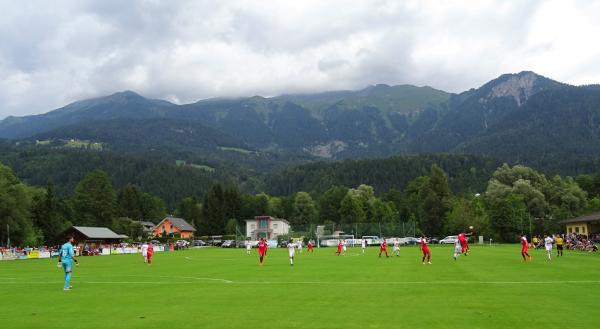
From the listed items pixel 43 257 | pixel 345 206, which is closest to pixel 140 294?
pixel 43 257

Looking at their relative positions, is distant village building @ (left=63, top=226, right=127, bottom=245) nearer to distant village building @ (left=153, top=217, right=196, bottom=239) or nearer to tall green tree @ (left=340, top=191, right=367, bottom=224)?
distant village building @ (left=153, top=217, right=196, bottom=239)

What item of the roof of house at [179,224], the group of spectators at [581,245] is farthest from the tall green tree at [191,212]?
the group of spectators at [581,245]

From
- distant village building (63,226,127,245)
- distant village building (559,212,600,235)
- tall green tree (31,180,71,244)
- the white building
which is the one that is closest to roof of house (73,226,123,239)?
distant village building (63,226,127,245)

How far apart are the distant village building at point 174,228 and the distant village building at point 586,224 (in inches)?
3669

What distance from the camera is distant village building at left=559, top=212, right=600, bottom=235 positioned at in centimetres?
7867

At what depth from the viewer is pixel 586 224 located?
82312 millimetres

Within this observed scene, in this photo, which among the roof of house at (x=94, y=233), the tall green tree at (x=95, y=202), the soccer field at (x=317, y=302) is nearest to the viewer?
the soccer field at (x=317, y=302)

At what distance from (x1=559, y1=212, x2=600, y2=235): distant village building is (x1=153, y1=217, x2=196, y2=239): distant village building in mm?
93191

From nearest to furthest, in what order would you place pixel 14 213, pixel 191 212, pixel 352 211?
pixel 14 213
pixel 352 211
pixel 191 212

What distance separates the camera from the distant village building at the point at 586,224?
3097 inches

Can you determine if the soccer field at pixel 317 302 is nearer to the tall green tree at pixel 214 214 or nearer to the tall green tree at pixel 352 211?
the tall green tree at pixel 352 211

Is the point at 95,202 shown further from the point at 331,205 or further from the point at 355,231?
the point at 331,205

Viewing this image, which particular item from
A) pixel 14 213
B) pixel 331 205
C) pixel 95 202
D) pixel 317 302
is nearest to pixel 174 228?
pixel 95 202

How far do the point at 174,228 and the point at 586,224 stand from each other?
100413 millimetres
